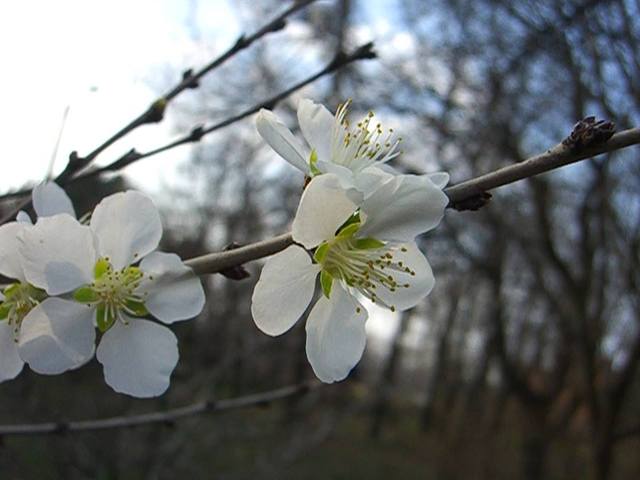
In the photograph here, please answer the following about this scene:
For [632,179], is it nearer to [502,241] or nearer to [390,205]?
[502,241]

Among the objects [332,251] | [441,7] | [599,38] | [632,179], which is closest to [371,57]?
[332,251]

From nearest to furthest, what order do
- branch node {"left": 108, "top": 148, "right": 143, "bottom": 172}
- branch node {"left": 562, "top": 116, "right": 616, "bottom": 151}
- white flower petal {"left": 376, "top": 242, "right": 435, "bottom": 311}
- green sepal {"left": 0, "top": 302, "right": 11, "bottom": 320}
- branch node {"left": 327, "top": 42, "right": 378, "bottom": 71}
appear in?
branch node {"left": 562, "top": 116, "right": 616, "bottom": 151} < green sepal {"left": 0, "top": 302, "right": 11, "bottom": 320} < white flower petal {"left": 376, "top": 242, "right": 435, "bottom": 311} < branch node {"left": 108, "top": 148, "right": 143, "bottom": 172} < branch node {"left": 327, "top": 42, "right": 378, "bottom": 71}

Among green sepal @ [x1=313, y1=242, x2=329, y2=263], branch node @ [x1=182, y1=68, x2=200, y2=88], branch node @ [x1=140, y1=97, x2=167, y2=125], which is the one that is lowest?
green sepal @ [x1=313, y1=242, x2=329, y2=263]

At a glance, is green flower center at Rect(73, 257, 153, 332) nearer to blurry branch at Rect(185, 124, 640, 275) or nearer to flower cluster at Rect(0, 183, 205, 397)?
flower cluster at Rect(0, 183, 205, 397)

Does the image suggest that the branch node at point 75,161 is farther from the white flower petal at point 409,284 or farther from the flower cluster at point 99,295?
the white flower petal at point 409,284

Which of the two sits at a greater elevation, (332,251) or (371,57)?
(371,57)

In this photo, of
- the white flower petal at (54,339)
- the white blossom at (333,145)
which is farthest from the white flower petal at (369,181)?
the white flower petal at (54,339)

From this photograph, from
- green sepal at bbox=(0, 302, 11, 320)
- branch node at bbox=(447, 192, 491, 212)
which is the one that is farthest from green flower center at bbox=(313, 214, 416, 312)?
green sepal at bbox=(0, 302, 11, 320)
